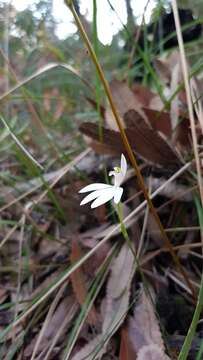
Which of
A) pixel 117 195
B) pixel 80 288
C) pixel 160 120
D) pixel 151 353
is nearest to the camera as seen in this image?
pixel 117 195

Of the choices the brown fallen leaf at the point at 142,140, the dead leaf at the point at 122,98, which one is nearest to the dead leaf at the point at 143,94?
the dead leaf at the point at 122,98

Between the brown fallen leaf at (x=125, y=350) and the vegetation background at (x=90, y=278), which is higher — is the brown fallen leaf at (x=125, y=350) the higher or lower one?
the lower one

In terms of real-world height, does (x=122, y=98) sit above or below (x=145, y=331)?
above

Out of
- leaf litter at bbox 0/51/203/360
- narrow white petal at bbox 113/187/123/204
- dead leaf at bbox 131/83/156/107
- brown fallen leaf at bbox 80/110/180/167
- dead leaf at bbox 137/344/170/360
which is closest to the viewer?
narrow white petal at bbox 113/187/123/204

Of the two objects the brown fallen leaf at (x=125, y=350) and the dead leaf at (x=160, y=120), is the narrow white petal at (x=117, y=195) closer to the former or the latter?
the brown fallen leaf at (x=125, y=350)

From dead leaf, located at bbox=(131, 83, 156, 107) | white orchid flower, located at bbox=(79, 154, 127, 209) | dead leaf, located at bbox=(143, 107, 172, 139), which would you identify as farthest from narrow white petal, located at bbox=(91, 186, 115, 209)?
dead leaf, located at bbox=(131, 83, 156, 107)

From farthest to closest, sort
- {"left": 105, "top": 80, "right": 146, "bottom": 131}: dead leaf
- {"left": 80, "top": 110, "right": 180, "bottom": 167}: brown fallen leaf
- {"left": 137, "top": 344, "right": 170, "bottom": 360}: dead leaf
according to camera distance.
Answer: {"left": 105, "top": 80, "right": 146, "bottom": 131}: dead leaf < {"left": 80, "top": 110, "right": 180, "bottom": 167}: brown fallen leaf < {"left": 137, "top": 344, "right": 170, "bottom": 360}: dead leaf

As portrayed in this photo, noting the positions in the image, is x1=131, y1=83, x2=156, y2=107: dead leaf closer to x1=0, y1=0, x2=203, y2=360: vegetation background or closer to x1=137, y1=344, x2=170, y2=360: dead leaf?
x1=0, y1=0, x2=203, y2=360: vegetation background

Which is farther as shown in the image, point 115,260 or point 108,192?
point 115,260

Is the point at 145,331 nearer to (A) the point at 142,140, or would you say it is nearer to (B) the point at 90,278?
(B) the point at 90,278

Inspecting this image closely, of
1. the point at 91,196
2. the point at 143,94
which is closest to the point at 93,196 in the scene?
the point at 91,196

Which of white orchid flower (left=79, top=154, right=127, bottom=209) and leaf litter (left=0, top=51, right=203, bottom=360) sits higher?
white orchid flower (left=79, top=154, right=127, bottom=209)

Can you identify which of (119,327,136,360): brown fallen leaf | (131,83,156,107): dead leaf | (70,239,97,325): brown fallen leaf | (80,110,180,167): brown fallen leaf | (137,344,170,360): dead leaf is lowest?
(119,327,136,360): brown fallen leaf
